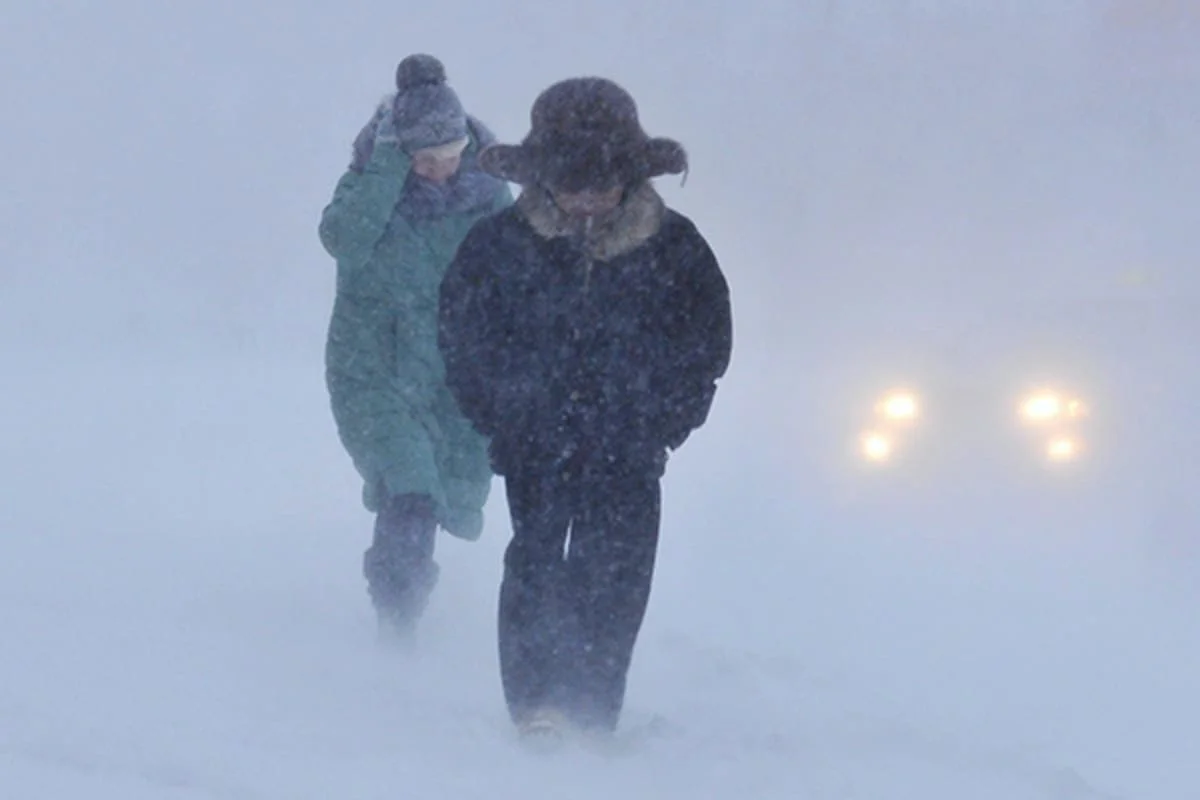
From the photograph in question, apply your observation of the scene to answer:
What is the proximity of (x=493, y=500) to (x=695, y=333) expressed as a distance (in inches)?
212

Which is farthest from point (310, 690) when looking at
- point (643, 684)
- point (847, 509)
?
point (847, 509)

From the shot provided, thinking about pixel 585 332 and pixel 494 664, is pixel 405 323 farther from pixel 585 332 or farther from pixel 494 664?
pixel 585 332

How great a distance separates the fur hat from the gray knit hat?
38.3 inches

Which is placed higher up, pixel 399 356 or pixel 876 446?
pixel 876 446

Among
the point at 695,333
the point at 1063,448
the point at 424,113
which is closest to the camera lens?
the point at 695,333

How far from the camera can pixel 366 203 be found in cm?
502

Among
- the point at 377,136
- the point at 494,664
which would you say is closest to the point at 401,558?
the point at 494,664

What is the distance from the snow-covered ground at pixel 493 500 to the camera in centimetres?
424

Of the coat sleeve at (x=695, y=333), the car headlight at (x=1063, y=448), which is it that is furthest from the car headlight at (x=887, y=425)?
the coat sleeve at (x=695, y=333)

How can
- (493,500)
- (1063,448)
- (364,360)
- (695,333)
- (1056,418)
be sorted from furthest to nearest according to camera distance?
(1056,418), (1063,448), (493,500), (364,360), (695,333)

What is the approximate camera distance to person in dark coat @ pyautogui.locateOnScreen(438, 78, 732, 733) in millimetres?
4047

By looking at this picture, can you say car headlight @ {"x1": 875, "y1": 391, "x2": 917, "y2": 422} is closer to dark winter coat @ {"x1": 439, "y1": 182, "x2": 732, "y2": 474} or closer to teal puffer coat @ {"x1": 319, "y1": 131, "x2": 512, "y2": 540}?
teal puffer coat @ {"x1": 319, "y1": 131, "x2": 512, "y2": 540}

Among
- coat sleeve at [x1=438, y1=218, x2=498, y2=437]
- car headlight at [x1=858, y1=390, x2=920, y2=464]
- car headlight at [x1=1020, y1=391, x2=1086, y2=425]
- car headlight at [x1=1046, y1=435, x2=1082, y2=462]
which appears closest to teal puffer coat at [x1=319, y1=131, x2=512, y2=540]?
coat sleeve at [x1=438, y1=218, x2=498, y2=437]

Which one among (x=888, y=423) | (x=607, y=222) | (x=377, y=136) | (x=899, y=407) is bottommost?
(x=607, y=222)
